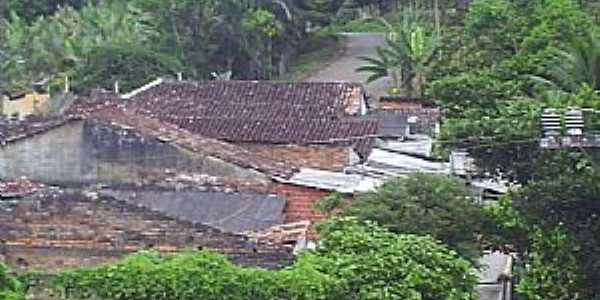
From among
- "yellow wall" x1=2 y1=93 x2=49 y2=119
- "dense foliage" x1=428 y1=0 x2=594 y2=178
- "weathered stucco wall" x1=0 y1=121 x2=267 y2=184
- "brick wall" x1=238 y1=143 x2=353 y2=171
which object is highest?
"dense foliage" x1=428 y1=0 x2=594 y2=178

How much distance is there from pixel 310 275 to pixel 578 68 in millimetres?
13326

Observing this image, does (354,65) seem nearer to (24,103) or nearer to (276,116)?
(24,103)

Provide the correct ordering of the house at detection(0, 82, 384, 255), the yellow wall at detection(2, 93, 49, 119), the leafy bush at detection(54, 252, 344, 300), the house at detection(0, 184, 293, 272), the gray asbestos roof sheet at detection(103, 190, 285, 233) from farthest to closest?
the yellow wall at detection(2, 93, 49, 119), the house at detection(0, 82, 384, 255), the gray asbestos roof sheet at detection(103, 190, 285, 233), the house at detection(0, 184, 293, 272), the leafy bush at detection(54, 252, 344, 300)

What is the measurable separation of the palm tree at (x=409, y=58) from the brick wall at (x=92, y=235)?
75.4 ft

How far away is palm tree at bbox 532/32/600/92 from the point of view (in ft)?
82.1

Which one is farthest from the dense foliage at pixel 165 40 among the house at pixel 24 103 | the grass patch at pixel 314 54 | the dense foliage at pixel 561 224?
the dense foliage at pixel 561 224

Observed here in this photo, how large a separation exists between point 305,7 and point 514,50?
15.8 m

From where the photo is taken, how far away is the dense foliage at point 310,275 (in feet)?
43.9

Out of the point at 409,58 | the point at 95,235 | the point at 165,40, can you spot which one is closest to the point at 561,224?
the point at 95,235

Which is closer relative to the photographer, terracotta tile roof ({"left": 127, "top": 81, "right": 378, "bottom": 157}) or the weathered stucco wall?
the weathered stucco wall

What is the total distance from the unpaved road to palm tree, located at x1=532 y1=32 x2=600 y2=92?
14724 mm

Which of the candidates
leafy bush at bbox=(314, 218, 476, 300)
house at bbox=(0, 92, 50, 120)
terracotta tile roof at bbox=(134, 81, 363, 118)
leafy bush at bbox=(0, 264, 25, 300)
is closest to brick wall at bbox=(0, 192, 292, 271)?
leafy bush at bbox=(314, 218, 476, 300)

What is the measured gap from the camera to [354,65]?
156 feet

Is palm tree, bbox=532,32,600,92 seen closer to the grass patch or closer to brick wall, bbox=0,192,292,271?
brick wall, bbox=0,192,292,271
